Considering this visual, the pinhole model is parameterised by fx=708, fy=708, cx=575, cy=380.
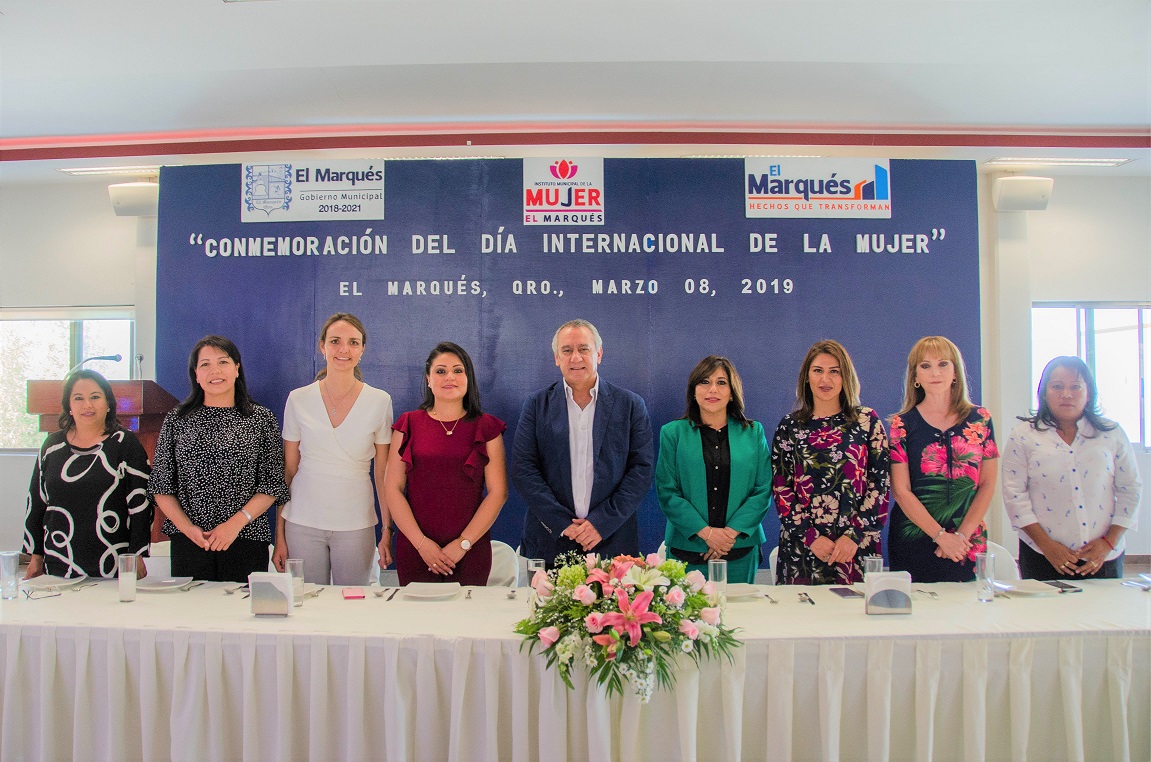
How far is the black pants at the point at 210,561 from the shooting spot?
8.96ft

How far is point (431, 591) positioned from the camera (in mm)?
2320

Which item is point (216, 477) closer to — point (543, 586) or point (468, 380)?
point (468, 380)

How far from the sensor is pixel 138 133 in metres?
4.73

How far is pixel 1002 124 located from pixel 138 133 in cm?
573

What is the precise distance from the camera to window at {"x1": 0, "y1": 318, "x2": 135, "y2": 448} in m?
5.80

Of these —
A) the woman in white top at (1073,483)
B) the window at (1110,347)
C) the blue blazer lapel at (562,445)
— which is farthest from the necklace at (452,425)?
the window at (1110,347)

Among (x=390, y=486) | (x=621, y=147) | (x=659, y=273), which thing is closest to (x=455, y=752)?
(x=390, y=486)

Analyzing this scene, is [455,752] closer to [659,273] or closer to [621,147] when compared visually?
[659,273]

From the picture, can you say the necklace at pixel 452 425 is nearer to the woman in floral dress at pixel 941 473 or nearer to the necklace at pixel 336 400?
the necklace at pixel 336 400

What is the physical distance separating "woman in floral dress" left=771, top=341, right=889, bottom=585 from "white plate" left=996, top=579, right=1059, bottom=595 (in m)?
0.46

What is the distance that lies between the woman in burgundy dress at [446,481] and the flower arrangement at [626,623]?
1063mm

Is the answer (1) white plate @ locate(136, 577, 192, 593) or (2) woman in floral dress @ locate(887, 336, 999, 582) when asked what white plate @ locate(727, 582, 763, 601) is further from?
(1) white plate @ locate(136, 577, 192, 593)

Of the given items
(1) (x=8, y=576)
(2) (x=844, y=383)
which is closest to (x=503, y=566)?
(2) (x=844, y=383)

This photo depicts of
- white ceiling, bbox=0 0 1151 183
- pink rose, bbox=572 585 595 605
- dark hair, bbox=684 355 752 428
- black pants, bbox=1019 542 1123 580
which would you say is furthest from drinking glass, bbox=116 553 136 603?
black pants, bbox=1019 542 1123 580
